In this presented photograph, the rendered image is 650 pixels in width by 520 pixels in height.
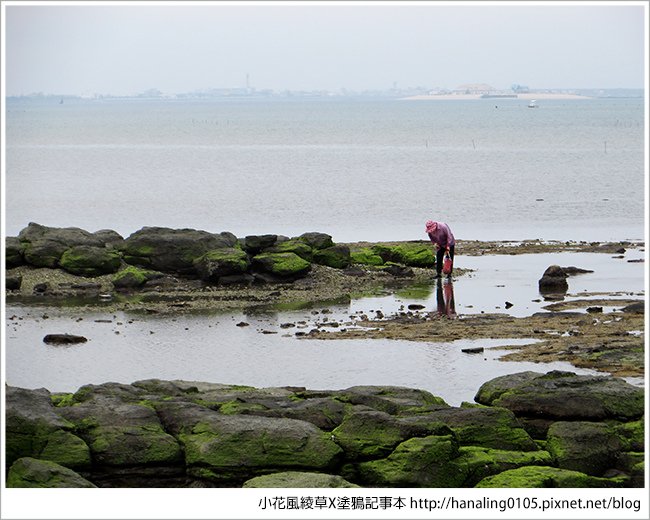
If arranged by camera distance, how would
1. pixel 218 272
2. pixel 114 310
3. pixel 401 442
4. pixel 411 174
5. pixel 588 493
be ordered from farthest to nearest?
pixel 411 174
pixel 218 272
pixel 114 310
pixel 401 442
pixel 588 493

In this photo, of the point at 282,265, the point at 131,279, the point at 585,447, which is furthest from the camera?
the point at 282,265

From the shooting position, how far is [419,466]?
1681 centimetres

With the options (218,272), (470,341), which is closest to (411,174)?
(218,272)

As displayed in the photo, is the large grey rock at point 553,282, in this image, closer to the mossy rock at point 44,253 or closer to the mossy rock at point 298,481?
the mossy rock at point 44,253

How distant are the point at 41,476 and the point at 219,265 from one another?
793 inches

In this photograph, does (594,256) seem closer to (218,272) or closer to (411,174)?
(218,272)

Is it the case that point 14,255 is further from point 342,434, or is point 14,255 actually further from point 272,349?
point 342,434

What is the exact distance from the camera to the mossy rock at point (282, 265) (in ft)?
119

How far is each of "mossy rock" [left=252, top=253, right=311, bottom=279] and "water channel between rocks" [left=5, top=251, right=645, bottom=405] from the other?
3.31 meters

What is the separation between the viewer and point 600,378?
67.2 feet

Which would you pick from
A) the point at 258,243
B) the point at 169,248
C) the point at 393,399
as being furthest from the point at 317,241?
the point at 393,399

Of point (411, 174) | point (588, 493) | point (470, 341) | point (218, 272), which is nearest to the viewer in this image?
point (588, 493)

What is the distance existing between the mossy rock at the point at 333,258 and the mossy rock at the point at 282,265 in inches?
52.6

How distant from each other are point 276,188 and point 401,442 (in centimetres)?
7288
